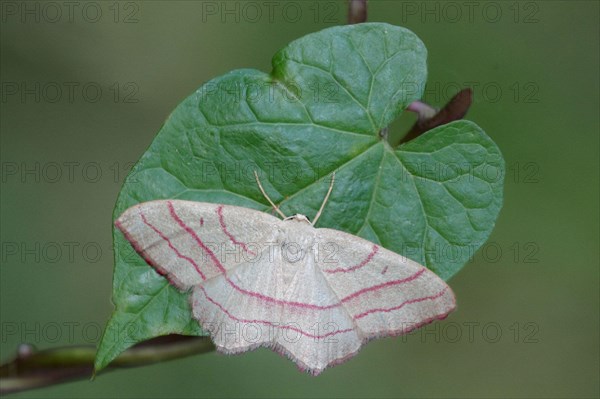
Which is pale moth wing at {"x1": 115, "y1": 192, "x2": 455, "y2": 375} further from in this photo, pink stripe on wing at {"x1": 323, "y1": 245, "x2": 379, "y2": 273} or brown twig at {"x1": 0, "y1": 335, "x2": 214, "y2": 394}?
brown twig at {"x1": 0, "y1": 335, "x2": 214, "y2": 394}

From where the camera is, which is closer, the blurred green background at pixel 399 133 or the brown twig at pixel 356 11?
the brown twig at pixel 356 11

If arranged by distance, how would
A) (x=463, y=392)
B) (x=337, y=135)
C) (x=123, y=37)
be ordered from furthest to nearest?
(x=123, y=37) → (x=463, y=392) → (x=337, y=135)

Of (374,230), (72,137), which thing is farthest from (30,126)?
(374,230)

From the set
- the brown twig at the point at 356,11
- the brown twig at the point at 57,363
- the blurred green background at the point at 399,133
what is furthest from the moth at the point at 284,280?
the blurred green background at the point at 399,133

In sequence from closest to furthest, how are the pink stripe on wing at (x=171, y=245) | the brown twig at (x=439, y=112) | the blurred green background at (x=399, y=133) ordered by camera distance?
1. the pink stripe on wing at (x=171, y=245)
2. the brown twig at (x=439, y=112)
3. the blurred green background at (x=399, y=133)

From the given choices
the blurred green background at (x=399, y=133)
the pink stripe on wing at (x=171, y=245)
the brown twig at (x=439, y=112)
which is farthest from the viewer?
the blurred green background at (x=399, y=133)

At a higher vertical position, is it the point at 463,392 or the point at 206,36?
the point at 206,36

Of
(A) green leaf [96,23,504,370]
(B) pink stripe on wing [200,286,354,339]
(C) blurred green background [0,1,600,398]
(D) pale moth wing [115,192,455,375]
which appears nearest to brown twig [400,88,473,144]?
(A) green leaf [96,23,504,370]

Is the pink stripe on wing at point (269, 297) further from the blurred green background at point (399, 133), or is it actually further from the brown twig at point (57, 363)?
the blurred green background at point (399, 133)

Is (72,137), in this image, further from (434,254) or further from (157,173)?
(434,254)
